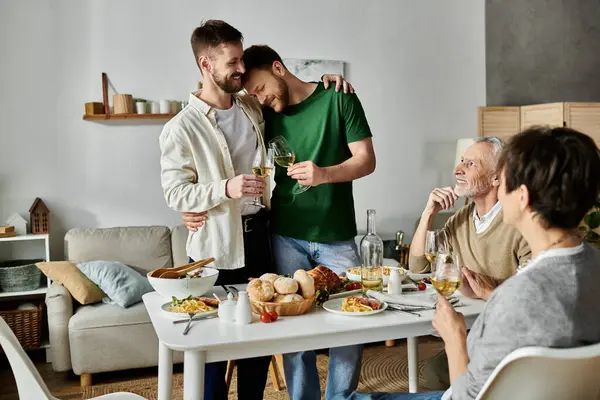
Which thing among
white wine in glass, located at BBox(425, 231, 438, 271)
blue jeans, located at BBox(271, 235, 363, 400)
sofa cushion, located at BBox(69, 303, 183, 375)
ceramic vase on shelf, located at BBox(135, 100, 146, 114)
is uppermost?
ceramic vase on shelf, located at BBox(135, 100, 146, 114)

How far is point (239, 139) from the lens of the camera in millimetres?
2557

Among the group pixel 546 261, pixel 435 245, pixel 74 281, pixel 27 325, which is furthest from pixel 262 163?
pixel 27 325

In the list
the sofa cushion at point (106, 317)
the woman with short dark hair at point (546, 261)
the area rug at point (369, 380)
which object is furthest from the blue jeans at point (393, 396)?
the sofa cushion at point (106, 317)

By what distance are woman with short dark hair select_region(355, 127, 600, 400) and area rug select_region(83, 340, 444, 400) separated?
224 centimetres

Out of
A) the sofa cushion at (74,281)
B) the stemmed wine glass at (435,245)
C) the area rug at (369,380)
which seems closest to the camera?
the stemmed wine glass at (435,245)

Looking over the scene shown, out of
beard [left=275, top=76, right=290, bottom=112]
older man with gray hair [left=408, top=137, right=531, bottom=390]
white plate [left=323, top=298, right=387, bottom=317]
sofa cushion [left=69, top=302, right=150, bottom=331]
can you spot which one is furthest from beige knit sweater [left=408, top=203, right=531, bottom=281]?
sofa cushion [left=69, top=302, right=150, bottom=331]

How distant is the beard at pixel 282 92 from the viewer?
8.52ft

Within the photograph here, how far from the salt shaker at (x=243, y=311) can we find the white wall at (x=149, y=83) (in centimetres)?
284

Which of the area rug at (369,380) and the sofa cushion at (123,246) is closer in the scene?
the area rug at (369,380)

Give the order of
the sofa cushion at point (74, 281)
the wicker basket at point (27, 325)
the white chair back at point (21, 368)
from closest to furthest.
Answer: the white chair back at point (21, 368) → the sofa cushion at point (74, 281) → the wicker basket at point (27, 325)

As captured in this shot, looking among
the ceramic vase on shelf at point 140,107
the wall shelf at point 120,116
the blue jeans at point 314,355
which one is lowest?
the blue jeans at point 314,355

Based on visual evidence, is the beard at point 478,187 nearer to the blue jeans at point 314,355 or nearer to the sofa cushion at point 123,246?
the blue jeans at point 314,355

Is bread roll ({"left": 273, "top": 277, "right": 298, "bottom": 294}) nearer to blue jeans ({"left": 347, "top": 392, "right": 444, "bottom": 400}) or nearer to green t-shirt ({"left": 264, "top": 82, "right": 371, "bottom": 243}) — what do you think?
blue jeans ({"left": 347, "top": 392, "right": 444, "bottom": 400})

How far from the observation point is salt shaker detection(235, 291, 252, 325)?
185cm
